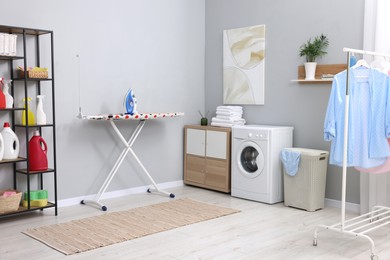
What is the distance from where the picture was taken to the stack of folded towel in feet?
16.3

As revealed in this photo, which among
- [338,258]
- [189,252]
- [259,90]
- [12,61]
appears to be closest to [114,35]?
[12,61]

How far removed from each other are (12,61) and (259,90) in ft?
8.06

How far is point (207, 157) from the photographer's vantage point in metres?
5.09

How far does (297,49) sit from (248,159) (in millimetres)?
1196

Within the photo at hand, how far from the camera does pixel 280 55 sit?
4766mm

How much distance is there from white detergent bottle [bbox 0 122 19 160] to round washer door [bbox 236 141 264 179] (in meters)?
2.10

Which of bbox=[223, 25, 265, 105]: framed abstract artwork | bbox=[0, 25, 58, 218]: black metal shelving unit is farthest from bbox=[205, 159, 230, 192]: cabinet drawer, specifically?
bbox=[0, 25, 58, 218]: black metal shelving unit

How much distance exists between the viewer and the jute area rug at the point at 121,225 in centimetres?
331

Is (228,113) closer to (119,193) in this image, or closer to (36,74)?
(119,193)

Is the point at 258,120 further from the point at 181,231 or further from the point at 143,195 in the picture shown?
the point at 181,231

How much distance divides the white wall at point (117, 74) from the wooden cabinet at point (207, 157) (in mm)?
142

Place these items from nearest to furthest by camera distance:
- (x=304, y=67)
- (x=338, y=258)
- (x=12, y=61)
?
(x=338, y=258) < (x=12, y=61) < (x=304, y=67)

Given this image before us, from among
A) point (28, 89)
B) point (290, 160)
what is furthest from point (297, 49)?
point (28, 89)

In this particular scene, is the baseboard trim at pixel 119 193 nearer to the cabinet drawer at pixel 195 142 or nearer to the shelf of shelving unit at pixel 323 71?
the cabinet drawer at pixel 195 142
